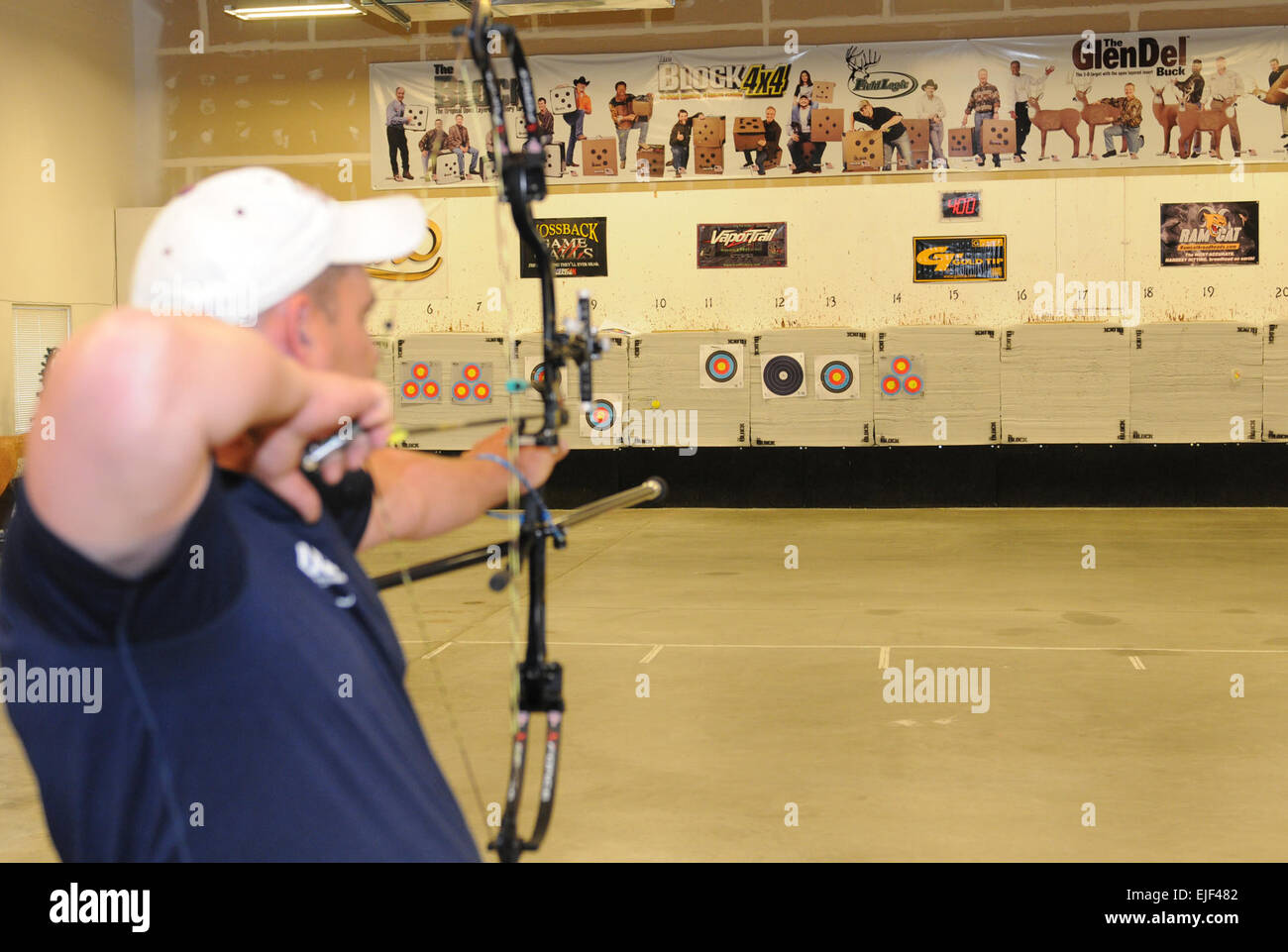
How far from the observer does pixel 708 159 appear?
9.57 m

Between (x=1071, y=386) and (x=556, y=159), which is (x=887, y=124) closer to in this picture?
(x=1071, y=386)

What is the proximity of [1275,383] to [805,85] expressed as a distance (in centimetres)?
371

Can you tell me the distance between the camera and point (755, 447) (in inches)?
373

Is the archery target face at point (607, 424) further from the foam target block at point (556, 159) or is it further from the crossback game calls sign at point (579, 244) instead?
the foam target block at point (556, 159)

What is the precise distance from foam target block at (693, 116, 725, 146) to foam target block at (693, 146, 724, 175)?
4 centimetres

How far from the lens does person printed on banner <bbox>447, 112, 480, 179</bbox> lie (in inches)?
384

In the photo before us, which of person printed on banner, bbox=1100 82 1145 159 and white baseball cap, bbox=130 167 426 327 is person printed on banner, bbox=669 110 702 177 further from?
white baseball cap, bbox=130 167 426 327

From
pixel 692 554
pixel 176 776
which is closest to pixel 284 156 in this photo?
pixel 692 554

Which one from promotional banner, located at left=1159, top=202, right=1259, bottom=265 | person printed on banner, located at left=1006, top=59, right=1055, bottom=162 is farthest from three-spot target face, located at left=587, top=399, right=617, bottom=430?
promotional banner, located at left=1159, top=202, right=1259, bottom=265

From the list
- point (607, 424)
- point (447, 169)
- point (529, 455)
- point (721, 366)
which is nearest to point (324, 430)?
point (529, 455)

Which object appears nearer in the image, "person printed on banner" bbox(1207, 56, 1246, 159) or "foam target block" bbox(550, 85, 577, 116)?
"person printed on banner" bbox(1207, 56, 1246, 159)

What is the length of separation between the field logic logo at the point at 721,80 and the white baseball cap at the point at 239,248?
8.96m

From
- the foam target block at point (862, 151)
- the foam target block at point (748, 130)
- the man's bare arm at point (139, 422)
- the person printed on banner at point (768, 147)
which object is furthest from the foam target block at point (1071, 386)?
the man's bare arm at point (139, 422)

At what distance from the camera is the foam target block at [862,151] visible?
941 centimetres
